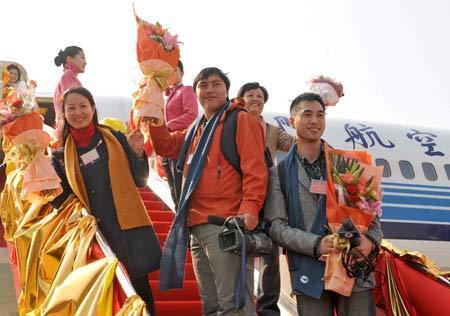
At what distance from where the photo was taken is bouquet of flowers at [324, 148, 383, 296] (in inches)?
124

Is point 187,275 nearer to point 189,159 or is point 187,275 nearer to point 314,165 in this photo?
point 189,159

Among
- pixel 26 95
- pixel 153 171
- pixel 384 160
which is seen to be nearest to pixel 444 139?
pixel 384 160

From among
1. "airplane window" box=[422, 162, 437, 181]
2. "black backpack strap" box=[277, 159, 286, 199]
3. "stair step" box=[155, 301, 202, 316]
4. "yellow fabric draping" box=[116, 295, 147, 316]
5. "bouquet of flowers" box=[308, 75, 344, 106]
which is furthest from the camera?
"airplane window" box=[422, 162, 437, 181]

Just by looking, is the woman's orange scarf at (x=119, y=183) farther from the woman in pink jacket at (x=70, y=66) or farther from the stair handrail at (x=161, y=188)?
the woman in pink jacket at (x=70, y=66)

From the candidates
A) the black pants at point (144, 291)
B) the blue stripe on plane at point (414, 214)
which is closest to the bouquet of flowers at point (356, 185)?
the black pants at point (144, 291)

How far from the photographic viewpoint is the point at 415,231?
1048 centimetres

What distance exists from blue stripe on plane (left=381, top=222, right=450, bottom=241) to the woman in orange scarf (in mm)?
6998

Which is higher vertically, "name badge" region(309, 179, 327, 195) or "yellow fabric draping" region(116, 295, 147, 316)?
"name badge" region(309, 179, 327, 195)

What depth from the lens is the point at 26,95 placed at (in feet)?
16.4

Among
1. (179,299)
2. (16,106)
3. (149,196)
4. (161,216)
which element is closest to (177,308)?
(179,299)

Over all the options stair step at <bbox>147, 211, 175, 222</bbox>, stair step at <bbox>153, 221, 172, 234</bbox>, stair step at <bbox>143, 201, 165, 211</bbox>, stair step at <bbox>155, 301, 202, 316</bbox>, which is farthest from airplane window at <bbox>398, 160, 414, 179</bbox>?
stair step at <bbox>155, 301, 202, 316</bbox>

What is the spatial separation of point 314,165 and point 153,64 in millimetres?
1116

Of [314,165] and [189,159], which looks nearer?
[314,165]

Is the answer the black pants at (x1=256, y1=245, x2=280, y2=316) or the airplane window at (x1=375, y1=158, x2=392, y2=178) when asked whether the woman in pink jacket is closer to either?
the black pants at (x1=256, y1=245, x2=280, y2=316)
